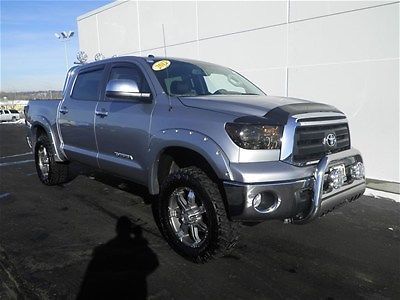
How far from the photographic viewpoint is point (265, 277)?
3.50 metres

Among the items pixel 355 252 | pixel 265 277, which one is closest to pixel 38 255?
pixel 265 277

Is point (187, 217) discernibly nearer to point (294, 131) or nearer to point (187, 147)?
point (187, 147)

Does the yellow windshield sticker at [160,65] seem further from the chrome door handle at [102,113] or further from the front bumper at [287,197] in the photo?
the front bumper at [287,197]

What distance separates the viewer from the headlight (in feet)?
11.2

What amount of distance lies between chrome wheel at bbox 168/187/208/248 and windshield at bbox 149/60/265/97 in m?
1.09

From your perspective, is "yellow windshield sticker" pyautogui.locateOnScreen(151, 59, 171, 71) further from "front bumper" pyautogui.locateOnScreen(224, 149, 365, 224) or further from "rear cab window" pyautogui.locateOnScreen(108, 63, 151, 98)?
"front bumper" pyautogui.locateOnScreen(224, 149, 365, 224)

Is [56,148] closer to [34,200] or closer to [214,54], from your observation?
[34,200]

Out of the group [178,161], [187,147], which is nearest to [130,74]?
[178,161]

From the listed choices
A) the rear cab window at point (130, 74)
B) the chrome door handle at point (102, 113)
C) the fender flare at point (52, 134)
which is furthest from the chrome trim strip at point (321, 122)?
the fender flare at point (52, 134)

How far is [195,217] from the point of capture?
3.83 m

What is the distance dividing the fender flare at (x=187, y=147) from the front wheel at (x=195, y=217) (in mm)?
234

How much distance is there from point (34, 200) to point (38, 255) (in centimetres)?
222

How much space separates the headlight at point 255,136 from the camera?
340cm

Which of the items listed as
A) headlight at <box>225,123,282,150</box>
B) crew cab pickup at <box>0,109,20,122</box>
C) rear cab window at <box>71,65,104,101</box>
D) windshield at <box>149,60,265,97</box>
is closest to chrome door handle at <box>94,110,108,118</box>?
rear cab window at <box>71,65,104,101</box>
